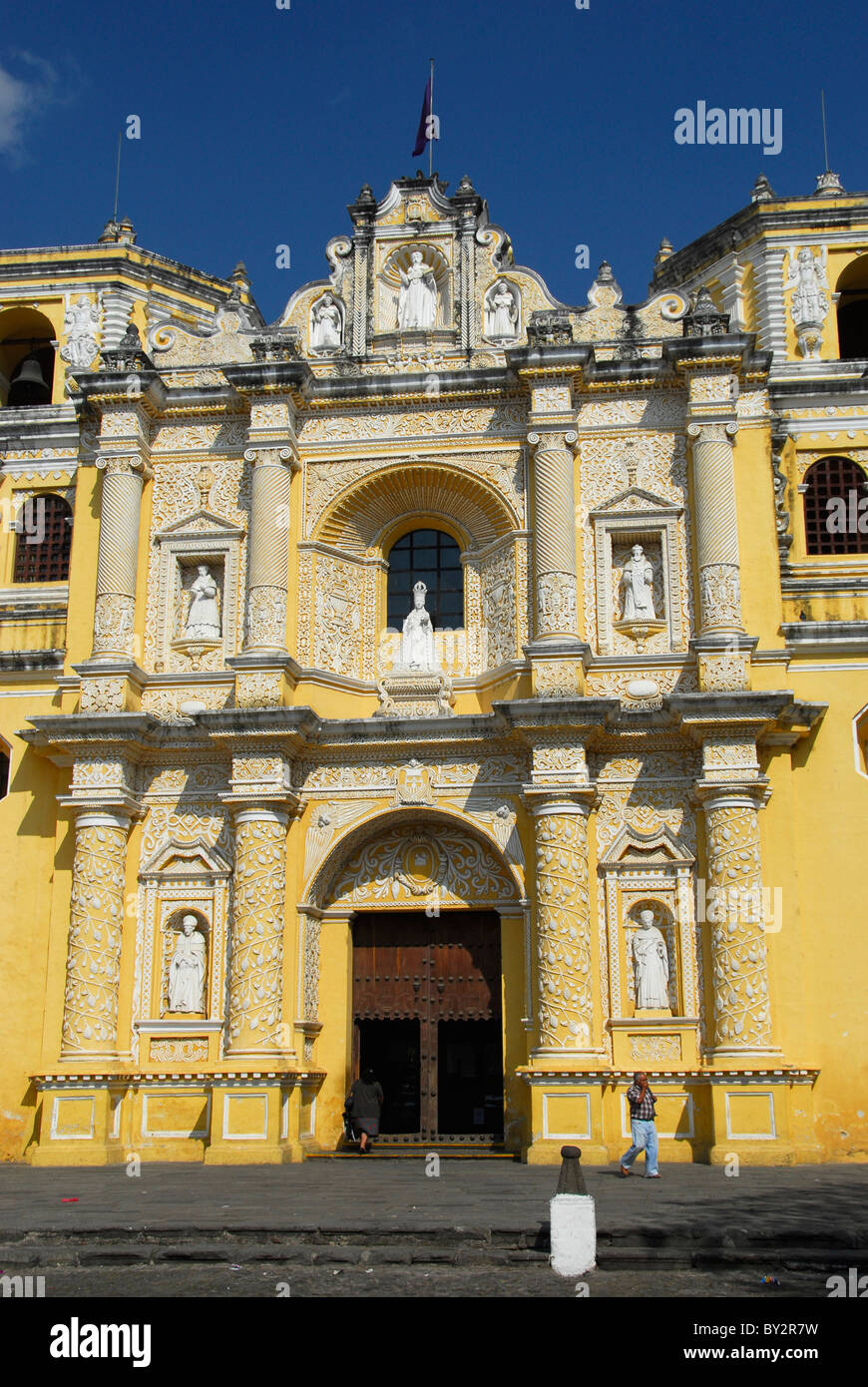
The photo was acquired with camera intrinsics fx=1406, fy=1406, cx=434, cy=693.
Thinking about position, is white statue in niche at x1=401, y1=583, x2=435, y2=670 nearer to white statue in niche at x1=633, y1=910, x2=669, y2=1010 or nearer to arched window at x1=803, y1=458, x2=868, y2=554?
white statue in niche at x1=633, y1=910, x2=669, y2=1010

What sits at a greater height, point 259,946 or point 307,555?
point 307,555

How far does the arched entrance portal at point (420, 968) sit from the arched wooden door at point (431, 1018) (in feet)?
0.05

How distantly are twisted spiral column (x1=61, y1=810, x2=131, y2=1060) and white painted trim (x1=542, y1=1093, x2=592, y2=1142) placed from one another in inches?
231

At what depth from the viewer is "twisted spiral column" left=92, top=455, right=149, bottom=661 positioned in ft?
66.8

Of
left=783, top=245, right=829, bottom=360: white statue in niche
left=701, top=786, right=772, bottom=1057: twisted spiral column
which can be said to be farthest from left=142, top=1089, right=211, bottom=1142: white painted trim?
left=783, top=245, right=829, bottom=360: white statue in niche

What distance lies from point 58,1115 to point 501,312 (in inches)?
520

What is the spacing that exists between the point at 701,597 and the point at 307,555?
578 cm

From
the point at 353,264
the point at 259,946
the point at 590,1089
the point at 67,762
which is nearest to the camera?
the point at 590,1089

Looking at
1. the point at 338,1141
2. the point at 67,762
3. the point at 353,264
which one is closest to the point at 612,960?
the point at 338,1141

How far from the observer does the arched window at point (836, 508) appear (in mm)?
21344

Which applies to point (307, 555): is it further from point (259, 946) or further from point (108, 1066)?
point (108, 1066)

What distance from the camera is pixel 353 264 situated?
22.1 m

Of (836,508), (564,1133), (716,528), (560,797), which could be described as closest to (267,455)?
(716,528)

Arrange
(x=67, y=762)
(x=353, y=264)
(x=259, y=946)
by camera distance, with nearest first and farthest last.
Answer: (x=259, y=946) → (x=67, y=762) → (x=353, y=264)
